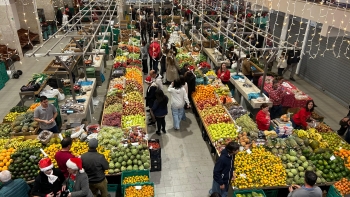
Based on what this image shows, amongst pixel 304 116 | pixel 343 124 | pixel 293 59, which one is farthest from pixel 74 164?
pixel 293 59

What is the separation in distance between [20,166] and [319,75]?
39.0ft

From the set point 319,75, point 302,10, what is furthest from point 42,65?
point 319,75

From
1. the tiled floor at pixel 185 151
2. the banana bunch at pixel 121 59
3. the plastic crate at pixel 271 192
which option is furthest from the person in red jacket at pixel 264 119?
the banana bunch at pixel 121 59

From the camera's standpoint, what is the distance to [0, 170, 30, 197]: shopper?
4559mm

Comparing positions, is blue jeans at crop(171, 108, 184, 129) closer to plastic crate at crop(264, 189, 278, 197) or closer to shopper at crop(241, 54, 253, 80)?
plastic crate at crop(264, 189, 278, 197)

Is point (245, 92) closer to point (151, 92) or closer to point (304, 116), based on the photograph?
point (304, 116)

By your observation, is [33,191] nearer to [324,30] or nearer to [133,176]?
[133,176]

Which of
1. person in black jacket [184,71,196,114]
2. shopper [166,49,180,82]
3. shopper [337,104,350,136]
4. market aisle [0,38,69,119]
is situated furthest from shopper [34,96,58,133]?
shopper [337,104,350,136]

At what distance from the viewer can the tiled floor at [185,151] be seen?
21.8 ft

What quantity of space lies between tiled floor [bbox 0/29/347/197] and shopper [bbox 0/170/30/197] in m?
2.89

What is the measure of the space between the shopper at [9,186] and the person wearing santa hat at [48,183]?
50 centimetres

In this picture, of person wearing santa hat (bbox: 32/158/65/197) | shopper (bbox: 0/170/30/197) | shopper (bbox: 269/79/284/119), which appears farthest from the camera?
shopper (bbox: 269/79/284/119)

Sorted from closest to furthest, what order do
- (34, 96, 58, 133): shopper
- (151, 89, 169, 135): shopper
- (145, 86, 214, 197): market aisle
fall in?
(145, 86, 214, 197): market aisle, (34, 96, 58, 133): shopper, (151, 89, 169, 135): shopper

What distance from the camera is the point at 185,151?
26.0ft
